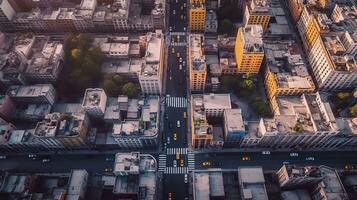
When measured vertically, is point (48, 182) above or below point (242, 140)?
below

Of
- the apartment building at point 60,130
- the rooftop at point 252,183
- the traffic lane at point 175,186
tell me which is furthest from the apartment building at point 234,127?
the apartment building at point 60,130

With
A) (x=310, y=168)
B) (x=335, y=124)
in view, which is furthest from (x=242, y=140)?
(x=335, y=124)

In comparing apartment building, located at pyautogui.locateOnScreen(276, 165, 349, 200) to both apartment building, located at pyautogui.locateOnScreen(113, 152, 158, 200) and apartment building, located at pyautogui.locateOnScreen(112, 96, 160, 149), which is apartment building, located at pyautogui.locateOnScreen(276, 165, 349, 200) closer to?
apartment building, located at pyautogui.locateOnScreen(113, 152, 158, 200)

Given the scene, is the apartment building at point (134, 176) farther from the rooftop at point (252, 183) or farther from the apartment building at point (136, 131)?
the rooftop at point (252, 183)

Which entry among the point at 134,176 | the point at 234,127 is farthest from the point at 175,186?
the point at 234,127

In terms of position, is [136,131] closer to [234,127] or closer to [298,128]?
[234,127]

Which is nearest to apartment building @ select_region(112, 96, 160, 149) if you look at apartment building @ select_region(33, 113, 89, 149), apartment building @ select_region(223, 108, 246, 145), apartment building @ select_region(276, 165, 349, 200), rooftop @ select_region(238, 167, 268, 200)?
apartment building @ select_region(33, 113, 89, 149)

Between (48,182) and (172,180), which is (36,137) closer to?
(48,182)

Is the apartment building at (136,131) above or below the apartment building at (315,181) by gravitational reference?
above
